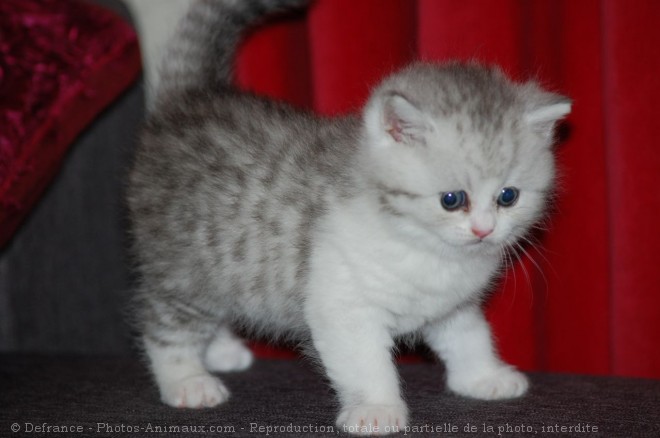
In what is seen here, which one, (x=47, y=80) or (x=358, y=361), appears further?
(x=47, y=80)

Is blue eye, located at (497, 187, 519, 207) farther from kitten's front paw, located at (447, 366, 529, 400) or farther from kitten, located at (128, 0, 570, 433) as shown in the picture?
kitten's front paw, located at (447, 366, 529, 400)

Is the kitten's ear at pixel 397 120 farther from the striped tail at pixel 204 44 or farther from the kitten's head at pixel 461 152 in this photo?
the striped tail at pixel 204 44

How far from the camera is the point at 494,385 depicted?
184 centimetres

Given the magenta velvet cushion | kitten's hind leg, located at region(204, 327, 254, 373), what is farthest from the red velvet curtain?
kitten's hind leg, located at region(204, 327, 254, 373)

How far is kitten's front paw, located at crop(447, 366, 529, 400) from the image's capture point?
1827mm

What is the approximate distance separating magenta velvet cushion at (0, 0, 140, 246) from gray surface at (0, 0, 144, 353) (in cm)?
23

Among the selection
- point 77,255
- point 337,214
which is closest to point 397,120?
point 337,214

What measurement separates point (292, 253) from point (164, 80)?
26.9 inches

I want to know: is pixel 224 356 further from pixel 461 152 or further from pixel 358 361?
pixel 461 152

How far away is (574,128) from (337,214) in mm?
737

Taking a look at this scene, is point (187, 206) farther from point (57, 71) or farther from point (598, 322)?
point (598, 322)

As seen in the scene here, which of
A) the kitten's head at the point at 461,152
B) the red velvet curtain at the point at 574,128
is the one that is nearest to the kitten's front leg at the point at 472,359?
the red velvet curtain at the point at 574,128

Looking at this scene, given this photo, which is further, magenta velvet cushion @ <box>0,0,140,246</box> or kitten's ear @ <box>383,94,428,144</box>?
magenta velvet cushion @ <box>0,0,140,246</box>

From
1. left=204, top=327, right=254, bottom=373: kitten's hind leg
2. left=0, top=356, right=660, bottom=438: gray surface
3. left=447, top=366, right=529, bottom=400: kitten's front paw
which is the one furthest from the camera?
left=204, top=327, right=254, bottom=373: kitten's hind leg
